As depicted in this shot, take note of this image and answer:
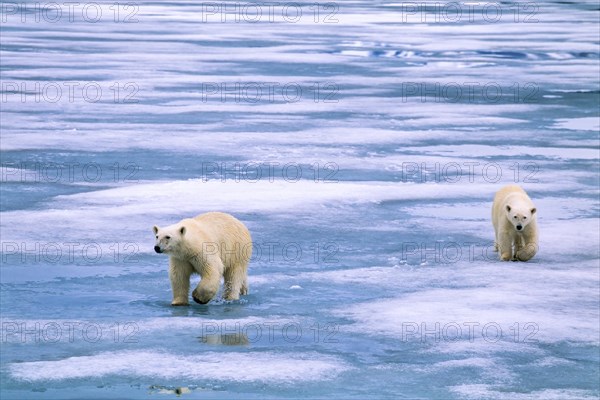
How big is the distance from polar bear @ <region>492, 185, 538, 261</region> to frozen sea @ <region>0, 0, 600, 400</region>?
110 millimetres

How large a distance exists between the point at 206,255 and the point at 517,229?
212cm

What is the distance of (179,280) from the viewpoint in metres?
6.55

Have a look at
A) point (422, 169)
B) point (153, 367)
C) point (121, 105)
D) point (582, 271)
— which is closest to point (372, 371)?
point (153, 367)

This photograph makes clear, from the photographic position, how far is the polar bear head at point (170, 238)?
6.41 metres

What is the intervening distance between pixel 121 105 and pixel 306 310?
989 cm

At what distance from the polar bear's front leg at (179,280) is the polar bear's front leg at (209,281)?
83 millimetres

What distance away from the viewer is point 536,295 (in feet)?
22.8
